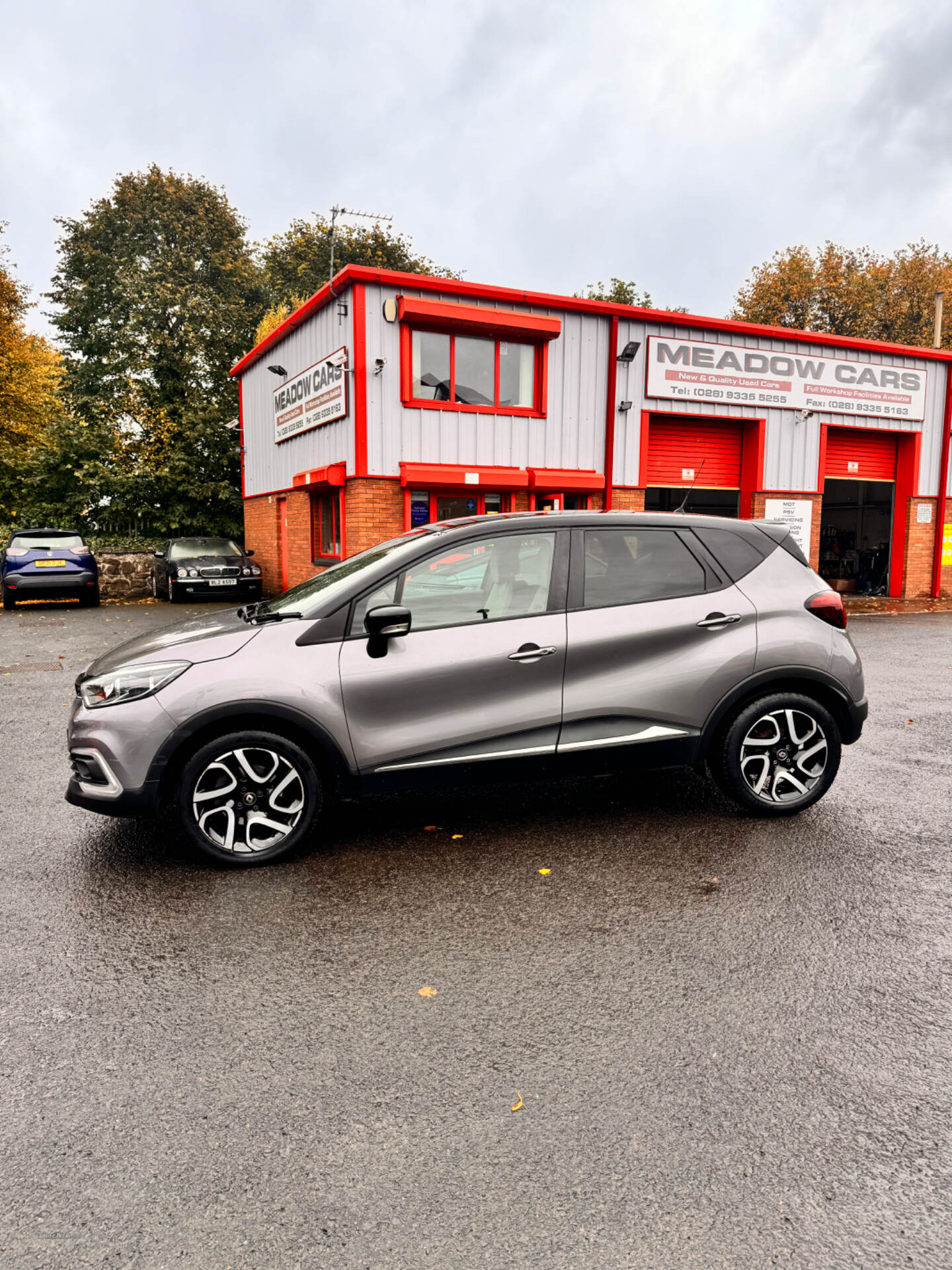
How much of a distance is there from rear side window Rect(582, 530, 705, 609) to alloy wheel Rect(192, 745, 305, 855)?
1742 mm

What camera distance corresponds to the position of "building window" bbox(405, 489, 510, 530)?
14.5 m

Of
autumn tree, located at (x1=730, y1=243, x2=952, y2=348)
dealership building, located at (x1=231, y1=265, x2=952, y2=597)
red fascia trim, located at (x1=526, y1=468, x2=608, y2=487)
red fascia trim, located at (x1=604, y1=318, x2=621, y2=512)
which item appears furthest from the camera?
autumn tree, located at (x1=730, y1=243, x2=952, y2=348)

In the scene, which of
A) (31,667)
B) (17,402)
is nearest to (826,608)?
(31,667)

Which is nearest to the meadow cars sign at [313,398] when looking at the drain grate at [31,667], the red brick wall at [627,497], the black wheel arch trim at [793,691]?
the red brick wall at [627,497]

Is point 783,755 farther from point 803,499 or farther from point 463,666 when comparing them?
point 803,499

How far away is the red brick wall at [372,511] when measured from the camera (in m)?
14.0

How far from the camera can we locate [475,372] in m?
14.8

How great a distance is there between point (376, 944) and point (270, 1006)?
519 mm

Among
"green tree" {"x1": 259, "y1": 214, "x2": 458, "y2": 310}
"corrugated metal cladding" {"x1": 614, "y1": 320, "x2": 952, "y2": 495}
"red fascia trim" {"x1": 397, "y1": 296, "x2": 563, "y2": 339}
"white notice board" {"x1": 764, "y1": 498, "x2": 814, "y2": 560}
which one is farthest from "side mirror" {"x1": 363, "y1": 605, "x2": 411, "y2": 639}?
"green tree" {"x1": 259, "y1": 214, "x2": 458, "y2": 310}

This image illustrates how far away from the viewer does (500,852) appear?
13.3 feet

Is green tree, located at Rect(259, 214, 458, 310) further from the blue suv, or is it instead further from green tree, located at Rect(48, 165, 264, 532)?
the blue suv

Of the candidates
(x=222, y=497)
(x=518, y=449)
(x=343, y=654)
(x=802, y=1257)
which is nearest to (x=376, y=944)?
(x=343, y=654)

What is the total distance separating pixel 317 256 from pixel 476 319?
28.2 meters

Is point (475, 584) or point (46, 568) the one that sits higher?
point (475, 584)
